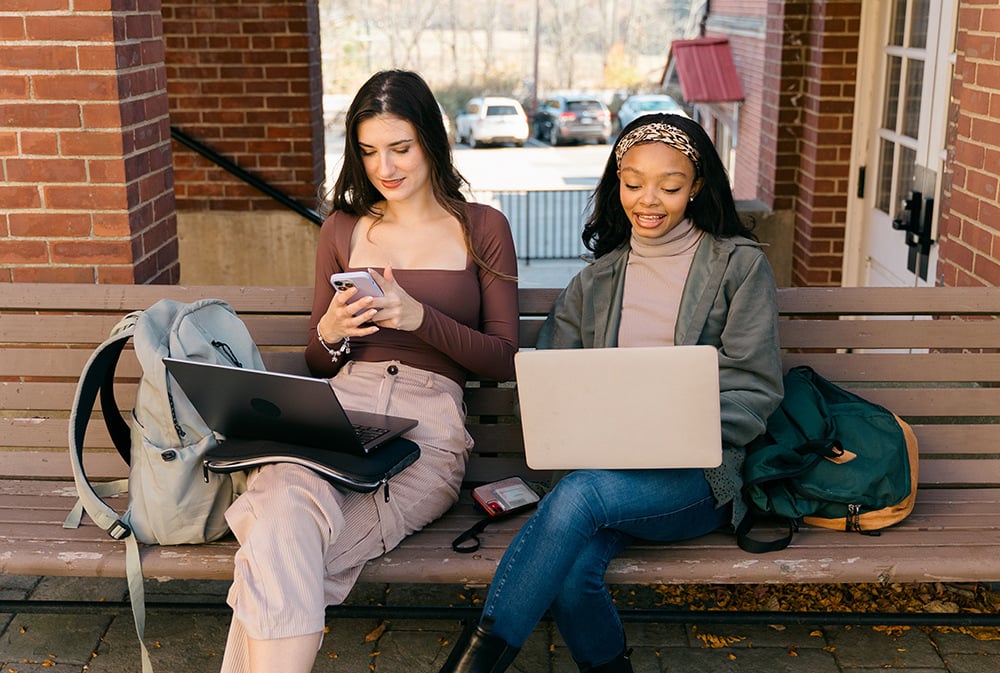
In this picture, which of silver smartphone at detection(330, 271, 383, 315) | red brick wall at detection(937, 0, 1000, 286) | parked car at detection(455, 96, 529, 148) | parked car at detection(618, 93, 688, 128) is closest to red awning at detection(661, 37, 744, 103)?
red brick wall at detection(937, 0, 1000, 286)

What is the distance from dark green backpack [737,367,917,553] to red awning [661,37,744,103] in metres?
13.1

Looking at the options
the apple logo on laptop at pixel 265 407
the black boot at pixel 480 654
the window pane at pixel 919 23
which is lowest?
the black boot at pixel 480 654

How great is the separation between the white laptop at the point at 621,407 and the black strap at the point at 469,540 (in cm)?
31

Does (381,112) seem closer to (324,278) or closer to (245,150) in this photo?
(324,278)

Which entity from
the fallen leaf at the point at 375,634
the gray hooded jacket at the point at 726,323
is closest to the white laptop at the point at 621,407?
the gray hooded jacket at the point at 726,323

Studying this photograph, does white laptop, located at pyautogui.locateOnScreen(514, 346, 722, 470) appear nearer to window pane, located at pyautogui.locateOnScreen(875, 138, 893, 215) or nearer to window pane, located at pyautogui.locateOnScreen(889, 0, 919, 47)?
window pane, located at pyautogui.locateOnScreen(875, 138, 893, 215)

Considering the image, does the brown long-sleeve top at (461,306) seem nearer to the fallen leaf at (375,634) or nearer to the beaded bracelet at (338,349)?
the beaded bracelet at (338,349)

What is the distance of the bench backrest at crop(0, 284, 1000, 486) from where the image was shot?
3.34 m

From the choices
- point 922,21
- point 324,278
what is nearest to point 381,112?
point 324,278

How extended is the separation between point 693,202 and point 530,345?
70cm

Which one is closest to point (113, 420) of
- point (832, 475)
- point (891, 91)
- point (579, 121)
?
point (832, 475)

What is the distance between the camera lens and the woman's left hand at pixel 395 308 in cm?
292

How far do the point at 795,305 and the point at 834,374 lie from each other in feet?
0.78

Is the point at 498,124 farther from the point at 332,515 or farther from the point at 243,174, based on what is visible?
the point at 332,515
